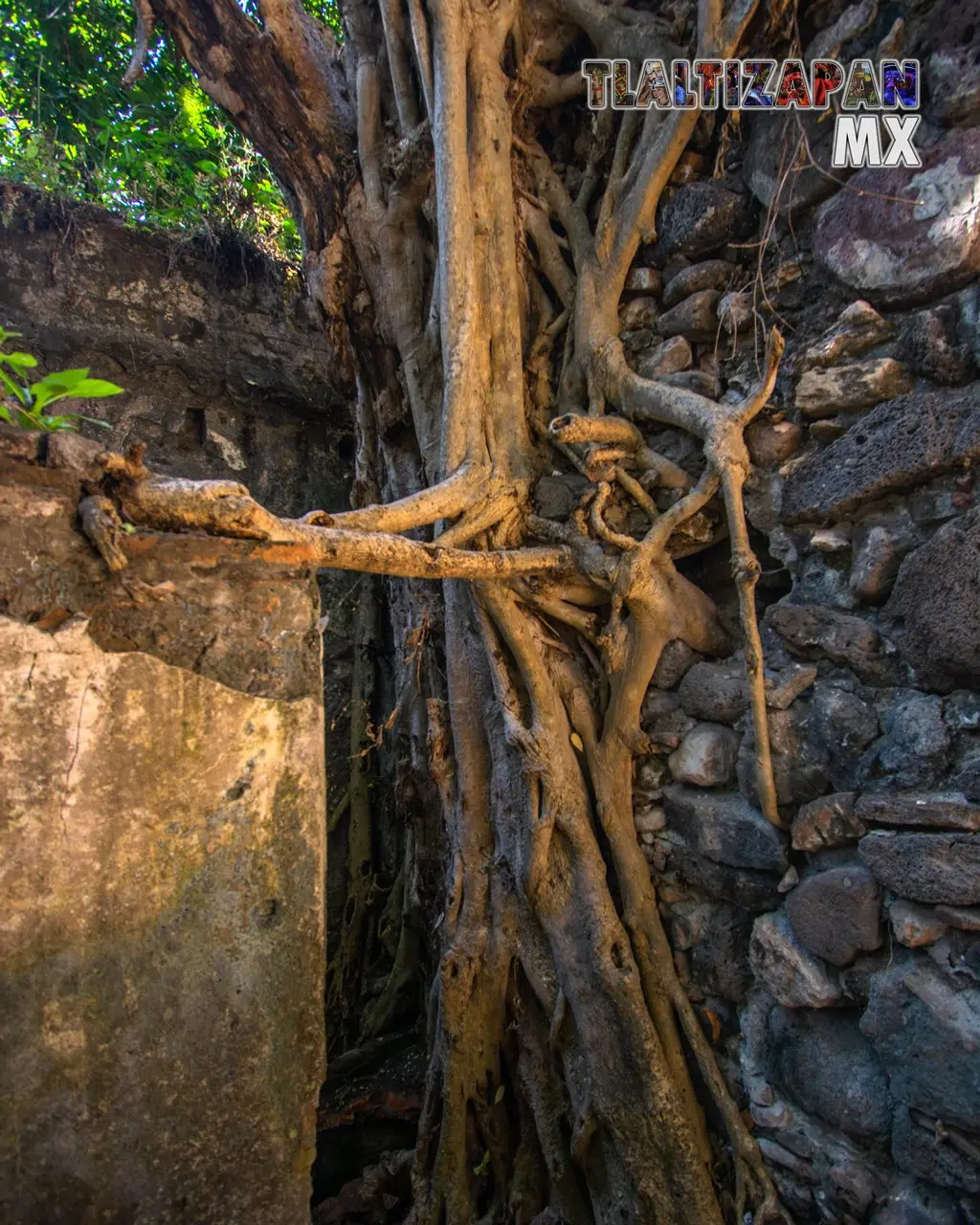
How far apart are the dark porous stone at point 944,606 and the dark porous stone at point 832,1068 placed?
88 centimetres

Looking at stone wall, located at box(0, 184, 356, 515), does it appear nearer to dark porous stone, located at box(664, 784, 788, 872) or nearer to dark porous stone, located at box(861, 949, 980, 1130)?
dark porous stone, located at box(664, 784, 788, 872)

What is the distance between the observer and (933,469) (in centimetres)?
175

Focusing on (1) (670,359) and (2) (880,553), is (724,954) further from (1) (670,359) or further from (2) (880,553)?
(1) (670,359)

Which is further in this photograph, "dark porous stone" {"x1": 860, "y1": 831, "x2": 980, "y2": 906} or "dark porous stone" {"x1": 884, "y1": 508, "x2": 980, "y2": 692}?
"dark porous stone" {"x1": 884, "y1": 508, "x2": 980, "y2": 692}

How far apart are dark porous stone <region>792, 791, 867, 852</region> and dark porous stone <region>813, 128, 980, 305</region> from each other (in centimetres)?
132

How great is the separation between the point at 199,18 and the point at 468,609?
267cm

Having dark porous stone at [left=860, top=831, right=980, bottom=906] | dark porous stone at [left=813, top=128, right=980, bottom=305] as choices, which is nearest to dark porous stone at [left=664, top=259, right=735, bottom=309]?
dark porous stone at [left=813, top=128, right=980, bottom=305]

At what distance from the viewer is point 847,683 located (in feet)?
6.05

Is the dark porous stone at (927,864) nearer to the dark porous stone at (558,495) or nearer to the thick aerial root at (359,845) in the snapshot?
the dark porous stone at (558,495)

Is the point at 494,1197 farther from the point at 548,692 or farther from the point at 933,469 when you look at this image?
the point at 933,469

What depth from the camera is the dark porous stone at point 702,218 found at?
2320 mm

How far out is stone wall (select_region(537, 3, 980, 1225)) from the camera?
158 cm

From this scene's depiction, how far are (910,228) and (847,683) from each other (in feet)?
3.95

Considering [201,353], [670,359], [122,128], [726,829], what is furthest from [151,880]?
[122,128]
